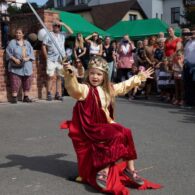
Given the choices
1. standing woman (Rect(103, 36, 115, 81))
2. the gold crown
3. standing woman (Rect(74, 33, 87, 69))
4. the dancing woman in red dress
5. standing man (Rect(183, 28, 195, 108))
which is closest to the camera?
the dancing woman in red dress

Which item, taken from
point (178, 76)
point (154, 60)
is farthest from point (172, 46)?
point (178, 76)

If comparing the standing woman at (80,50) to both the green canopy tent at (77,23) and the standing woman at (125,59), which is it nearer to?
the standing woman at (125,59)

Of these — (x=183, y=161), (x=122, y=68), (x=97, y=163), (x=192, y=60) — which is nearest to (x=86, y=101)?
(x=97, y=163)

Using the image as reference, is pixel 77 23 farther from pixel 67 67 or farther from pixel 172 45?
pixel 67 67

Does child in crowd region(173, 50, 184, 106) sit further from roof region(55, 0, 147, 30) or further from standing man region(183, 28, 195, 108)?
roof region(55, 0, 147, 30)

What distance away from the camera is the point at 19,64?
36.1 feet

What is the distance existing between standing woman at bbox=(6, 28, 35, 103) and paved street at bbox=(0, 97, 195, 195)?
804mm

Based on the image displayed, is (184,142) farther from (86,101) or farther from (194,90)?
(194,90)

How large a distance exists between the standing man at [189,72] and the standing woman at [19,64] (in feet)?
12.8

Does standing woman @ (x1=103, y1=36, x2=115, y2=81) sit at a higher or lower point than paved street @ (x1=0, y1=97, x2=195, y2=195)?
higher

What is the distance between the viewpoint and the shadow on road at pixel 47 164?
5422 mm

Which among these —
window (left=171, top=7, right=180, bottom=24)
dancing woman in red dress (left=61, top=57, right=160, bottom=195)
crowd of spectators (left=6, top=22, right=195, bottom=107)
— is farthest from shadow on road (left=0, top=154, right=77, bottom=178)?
window (left=171, top=7, right=180, bottom=24)

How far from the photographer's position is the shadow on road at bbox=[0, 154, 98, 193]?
5422 mm

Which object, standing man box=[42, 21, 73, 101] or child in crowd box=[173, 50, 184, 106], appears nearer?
child in crowd box=[173, 50, 184, 106]
